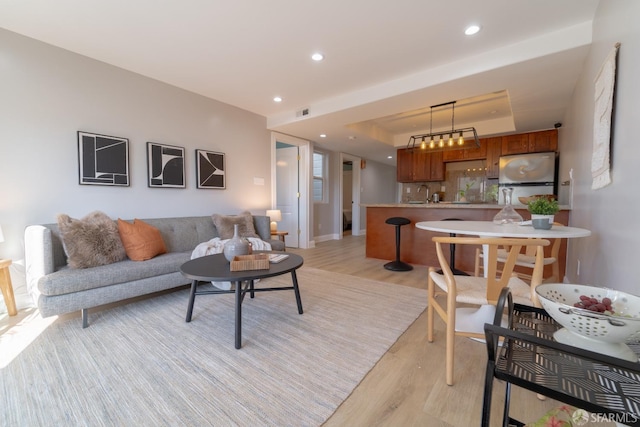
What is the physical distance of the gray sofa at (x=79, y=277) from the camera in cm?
193

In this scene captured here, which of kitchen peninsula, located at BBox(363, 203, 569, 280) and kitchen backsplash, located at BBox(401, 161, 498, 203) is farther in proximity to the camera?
kitchen backsplash, located at BBox(401, 161, 498, 203)

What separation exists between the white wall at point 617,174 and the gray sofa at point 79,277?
3.26 meters

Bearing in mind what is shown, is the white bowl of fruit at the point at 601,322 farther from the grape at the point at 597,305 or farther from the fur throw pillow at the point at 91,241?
the fur throw pillow at the point at 91,241

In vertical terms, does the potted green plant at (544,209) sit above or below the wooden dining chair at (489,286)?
above

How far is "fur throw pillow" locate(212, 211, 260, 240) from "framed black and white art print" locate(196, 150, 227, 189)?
0.57m

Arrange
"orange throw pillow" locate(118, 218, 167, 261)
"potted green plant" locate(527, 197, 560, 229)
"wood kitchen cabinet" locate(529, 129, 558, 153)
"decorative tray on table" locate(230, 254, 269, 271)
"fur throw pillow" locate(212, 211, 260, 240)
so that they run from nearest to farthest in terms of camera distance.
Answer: "potted green plant" locate(527, 197, 560, 229), "decorative tray on table" locate(230, 254, 269, 271), "orange throw pillow" locate(118, 218, 167, 261), "fur throw pillow" locate(212, 211, 260, 240), "wood kitchen cabinet" locate(529, 129, 558, 153)

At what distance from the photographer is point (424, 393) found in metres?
1.33

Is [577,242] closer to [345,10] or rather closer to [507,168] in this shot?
[507,168]

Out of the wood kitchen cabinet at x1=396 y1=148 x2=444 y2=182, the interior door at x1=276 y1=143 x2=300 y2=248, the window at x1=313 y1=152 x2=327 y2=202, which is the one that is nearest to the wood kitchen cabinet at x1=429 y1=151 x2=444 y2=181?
the wood kitchen cabinet at x1=396 y1=148 x2=444 y2=182

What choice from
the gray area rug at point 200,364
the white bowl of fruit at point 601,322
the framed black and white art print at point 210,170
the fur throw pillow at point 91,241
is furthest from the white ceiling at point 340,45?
the gray area rug at point 200,364

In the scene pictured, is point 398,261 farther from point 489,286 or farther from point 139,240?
point 139,240

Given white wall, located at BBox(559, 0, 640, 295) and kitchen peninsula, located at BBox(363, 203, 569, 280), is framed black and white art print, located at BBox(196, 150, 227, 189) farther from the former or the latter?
white wall, located at BBox(559, 0, 640, 295)

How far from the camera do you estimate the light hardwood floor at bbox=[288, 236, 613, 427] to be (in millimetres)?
1178

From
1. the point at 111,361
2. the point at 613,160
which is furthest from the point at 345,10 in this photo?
the point at 111,361
